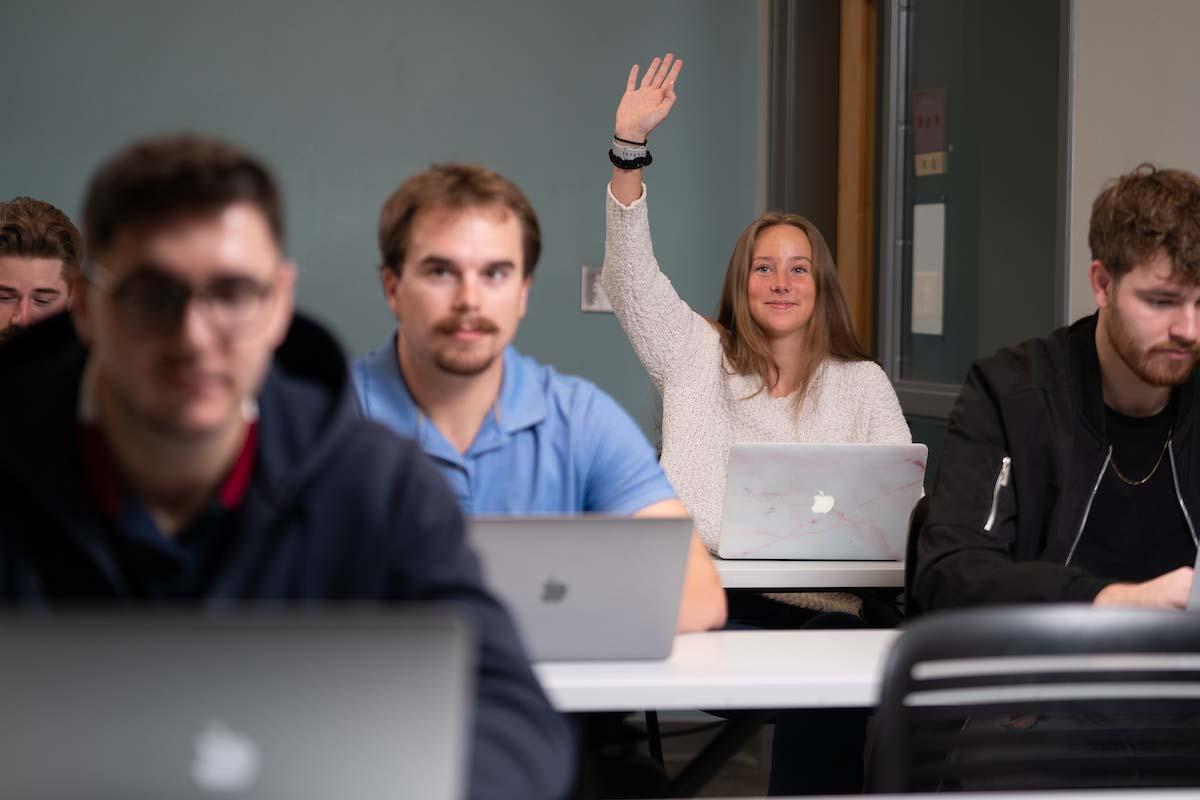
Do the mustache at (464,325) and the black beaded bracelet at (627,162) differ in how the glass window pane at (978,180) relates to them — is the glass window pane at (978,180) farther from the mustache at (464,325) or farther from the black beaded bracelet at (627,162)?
the mustache at (464,325)

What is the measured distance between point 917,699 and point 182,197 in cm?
83

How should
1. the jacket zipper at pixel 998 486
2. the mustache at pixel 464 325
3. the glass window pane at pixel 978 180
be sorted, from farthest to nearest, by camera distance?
the glass window pane at pixel 978 180 → the jacket zipper at pixel 998 486 → the mustache at pixel 464 325

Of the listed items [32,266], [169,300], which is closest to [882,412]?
[32,266]

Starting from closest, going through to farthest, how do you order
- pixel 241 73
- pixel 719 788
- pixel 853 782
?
pixel 853 782 < pixel 719 788 < pixel 241 73

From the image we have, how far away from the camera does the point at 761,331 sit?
3.42 meters

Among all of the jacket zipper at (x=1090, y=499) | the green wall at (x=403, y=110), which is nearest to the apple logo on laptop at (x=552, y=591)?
the jacket zipper at (x=1090, y=499)

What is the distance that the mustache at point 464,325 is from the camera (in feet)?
6.95

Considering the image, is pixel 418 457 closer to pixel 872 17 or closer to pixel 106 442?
pixel 106 442

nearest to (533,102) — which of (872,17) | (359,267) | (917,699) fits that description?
(359,267)

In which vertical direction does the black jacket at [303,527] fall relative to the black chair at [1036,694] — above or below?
above

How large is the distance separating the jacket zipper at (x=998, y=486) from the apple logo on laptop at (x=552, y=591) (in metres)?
0.85

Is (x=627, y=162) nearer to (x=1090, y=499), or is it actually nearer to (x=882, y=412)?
(x=882, y=412)

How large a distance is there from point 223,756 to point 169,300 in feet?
1.35

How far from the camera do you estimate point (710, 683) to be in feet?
5.68
